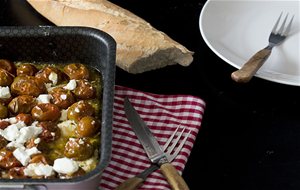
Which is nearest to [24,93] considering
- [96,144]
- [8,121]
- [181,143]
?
[8,121]

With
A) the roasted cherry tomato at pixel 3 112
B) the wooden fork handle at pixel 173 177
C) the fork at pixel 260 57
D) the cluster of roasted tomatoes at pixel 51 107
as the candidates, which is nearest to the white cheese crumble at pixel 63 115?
the cluster of roasted tomatoes at pixel 51 107

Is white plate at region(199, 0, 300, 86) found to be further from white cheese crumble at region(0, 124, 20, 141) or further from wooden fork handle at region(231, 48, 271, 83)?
white cheese crumble at region(0, 124, 20, 141)

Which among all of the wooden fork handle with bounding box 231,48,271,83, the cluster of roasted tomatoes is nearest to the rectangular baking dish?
the cluster of roasted tomatoes

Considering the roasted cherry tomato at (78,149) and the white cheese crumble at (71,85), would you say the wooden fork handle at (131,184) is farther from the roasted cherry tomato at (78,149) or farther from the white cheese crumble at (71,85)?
the white cheese crumble at (71,85)

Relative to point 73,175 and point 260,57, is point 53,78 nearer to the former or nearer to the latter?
point 73,175

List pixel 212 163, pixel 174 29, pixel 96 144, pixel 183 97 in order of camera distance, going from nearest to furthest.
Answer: pixel 96 144 → pixel 212 163 → pixel 183 97 → pixel 174 29

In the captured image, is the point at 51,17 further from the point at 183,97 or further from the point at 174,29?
the point at 183,97

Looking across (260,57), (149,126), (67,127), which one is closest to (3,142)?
(67,127)
